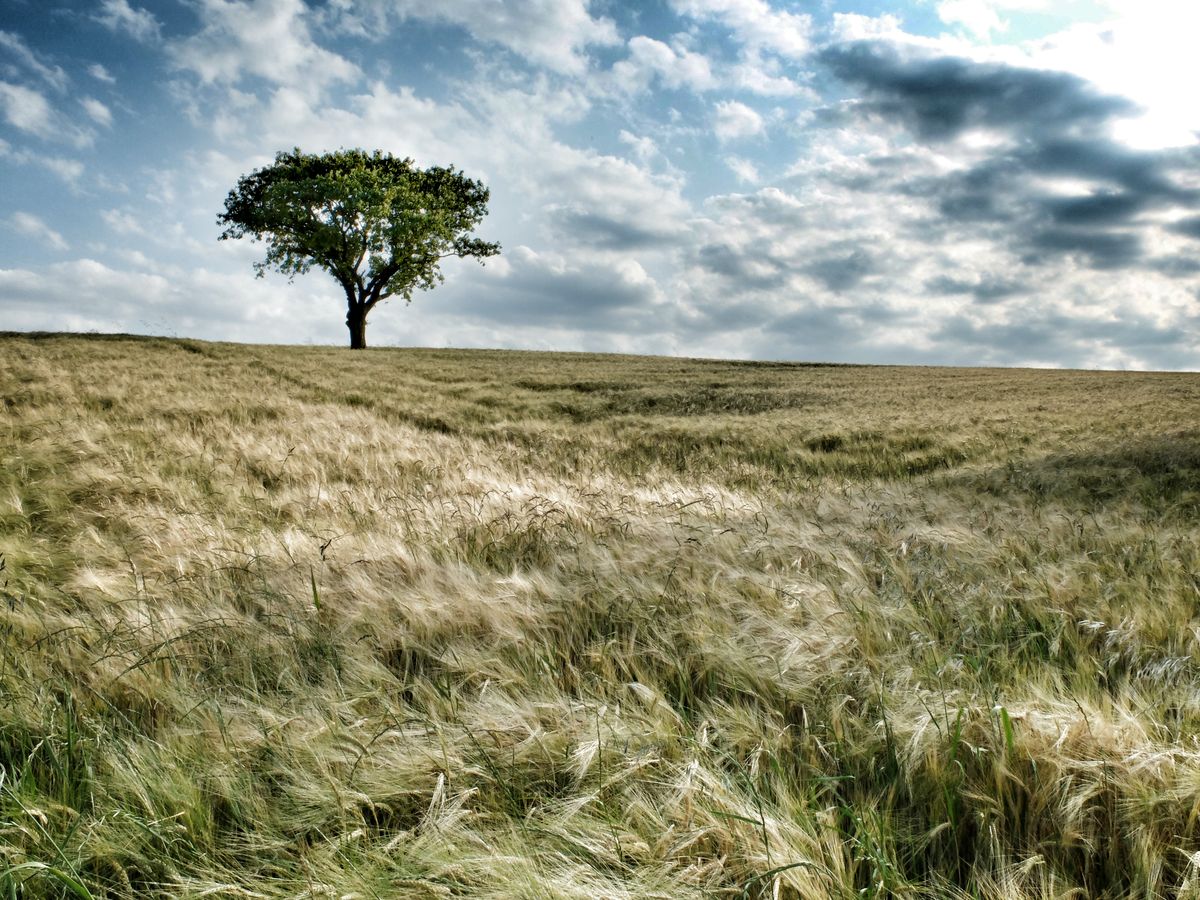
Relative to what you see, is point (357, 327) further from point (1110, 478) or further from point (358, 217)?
point (1110, 478)

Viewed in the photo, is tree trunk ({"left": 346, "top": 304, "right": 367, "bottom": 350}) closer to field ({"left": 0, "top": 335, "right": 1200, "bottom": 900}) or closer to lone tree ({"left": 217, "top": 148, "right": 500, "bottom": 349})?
lone tree ({"left": 217, "top": 148, "right": 500, "bottom": 349})

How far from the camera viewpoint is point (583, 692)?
229cm

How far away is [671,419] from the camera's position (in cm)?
1558

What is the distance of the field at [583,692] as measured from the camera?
5.08ft

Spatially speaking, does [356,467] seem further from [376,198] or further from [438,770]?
[376,198]

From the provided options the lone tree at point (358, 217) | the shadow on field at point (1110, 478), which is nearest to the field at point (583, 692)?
the shadow on field at point (1110, 478)

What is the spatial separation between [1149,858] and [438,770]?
177 cm

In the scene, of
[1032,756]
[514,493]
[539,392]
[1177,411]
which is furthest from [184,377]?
[1177,411]

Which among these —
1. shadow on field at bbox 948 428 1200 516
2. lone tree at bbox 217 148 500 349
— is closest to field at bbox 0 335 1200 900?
shadow on field at bbox 948 428 1200 516

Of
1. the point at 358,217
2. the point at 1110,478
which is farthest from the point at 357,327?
the point at 1110,478

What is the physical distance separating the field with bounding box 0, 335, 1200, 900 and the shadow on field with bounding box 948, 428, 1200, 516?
29cm

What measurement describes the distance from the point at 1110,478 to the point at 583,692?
773 cm

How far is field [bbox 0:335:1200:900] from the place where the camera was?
155 centimetres

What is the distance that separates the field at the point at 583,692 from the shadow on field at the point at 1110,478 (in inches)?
11.5
